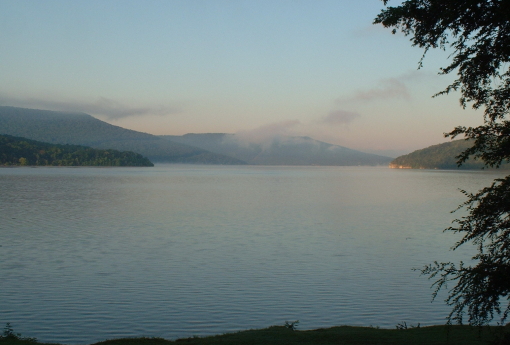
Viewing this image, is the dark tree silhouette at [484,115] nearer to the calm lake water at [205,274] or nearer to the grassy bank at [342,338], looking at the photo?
the grassy bank at [342,338]

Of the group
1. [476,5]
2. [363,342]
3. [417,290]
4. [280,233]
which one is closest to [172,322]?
[363,342]

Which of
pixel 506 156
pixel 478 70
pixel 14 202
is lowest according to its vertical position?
pixel 14 202

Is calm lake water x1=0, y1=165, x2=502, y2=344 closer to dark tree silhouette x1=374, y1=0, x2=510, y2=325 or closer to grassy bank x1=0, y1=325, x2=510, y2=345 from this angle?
grassy bank x1=0, y1=325, x2=510, y2=345

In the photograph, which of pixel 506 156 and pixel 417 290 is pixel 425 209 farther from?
pixel 506 156

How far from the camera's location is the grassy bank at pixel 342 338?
370 inches

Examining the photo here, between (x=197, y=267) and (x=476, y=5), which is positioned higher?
(x=476, y=5)

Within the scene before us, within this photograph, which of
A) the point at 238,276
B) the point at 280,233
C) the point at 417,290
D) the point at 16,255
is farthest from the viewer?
the point at 280,233

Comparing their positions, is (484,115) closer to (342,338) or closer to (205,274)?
(342,338)

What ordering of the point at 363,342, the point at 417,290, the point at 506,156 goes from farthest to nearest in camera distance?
the point at 417,290, the point at 363,342, the point at 506,156

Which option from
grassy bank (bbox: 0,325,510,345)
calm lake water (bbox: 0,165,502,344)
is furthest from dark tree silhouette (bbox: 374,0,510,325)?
calm lake water (bbox: 0,165,502,344)

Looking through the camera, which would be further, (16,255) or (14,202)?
(14,202)

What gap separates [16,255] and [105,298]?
25.7ft

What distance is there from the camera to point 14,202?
45031mm

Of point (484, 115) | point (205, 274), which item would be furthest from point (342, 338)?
point (205, 274)
